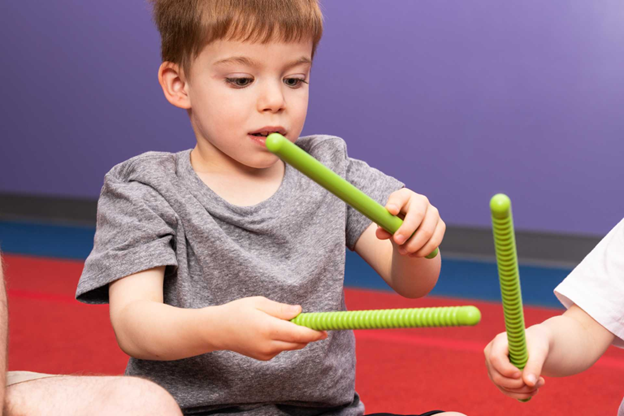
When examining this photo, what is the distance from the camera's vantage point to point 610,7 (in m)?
1.98

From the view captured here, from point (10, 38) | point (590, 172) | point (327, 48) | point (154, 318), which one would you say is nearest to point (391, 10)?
point (327, 48)

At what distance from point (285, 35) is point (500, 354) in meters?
0.32

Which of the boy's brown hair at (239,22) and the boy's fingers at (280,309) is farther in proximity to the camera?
the boy's brown hair at (239,22)

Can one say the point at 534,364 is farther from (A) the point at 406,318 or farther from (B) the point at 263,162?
(B) the point at 263,162

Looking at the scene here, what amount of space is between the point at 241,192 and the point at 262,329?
9.1 inches

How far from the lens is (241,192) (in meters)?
0.67

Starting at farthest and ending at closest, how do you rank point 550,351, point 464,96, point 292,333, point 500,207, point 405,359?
point 464,96, point 405,359, point 550,351, point 292,333, point 500,207

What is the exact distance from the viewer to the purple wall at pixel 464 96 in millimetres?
2025

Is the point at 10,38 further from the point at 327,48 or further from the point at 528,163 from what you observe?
the point at 528,163

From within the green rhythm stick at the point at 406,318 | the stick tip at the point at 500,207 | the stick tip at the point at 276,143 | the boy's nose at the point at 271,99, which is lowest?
the green rhythm stick at the point at 406,318

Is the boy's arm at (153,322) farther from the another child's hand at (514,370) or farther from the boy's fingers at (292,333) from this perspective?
the another child's hand at (514,370)

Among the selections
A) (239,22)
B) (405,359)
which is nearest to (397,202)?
(239,22)

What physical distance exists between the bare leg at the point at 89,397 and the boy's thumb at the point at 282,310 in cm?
11

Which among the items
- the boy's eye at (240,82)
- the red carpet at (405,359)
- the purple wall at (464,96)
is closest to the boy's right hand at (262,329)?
the boy's eye at (240,82)
